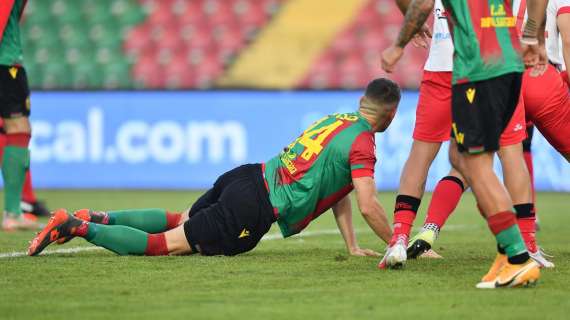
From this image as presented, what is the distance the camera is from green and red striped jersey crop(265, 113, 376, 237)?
6242mm

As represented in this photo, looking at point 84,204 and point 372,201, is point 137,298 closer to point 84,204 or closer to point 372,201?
point 372,201

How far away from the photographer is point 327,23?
18.1 metres

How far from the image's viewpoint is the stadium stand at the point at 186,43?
17156 mm

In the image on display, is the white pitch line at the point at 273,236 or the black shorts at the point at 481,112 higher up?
the black shorts at the point at 481,112

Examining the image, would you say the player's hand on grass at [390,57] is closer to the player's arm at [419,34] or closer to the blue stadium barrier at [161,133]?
the player's arm at [419,34]

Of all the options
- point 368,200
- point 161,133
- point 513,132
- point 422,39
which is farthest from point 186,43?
point 513,132

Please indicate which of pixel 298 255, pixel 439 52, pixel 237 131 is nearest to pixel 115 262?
pixel 298 255

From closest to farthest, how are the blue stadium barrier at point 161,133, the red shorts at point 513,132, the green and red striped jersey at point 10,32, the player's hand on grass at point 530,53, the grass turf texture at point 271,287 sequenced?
the grass turf texture at point 271,287 → the player's hand on grass at point 530,53 → the red shorts at point 513,132 → the green and red striped jersey at point 10,32 → the blue stadium barrier at point 161,133

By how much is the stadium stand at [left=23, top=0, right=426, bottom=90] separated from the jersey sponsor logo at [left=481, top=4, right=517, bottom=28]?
11.2 m

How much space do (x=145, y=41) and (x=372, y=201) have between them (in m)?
12.3

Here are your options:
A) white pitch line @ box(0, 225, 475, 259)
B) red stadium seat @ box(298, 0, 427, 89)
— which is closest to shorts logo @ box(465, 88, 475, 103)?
white pitch line @ box(0, 225, 475, 259)

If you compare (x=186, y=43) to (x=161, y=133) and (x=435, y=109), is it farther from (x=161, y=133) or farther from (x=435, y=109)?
(x=435, y=109)

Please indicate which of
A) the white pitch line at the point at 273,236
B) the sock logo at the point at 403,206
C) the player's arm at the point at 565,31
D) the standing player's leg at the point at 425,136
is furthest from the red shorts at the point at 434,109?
the white pitch line at the point at 273,236

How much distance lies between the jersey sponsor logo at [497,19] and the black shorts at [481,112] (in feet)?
0.86
